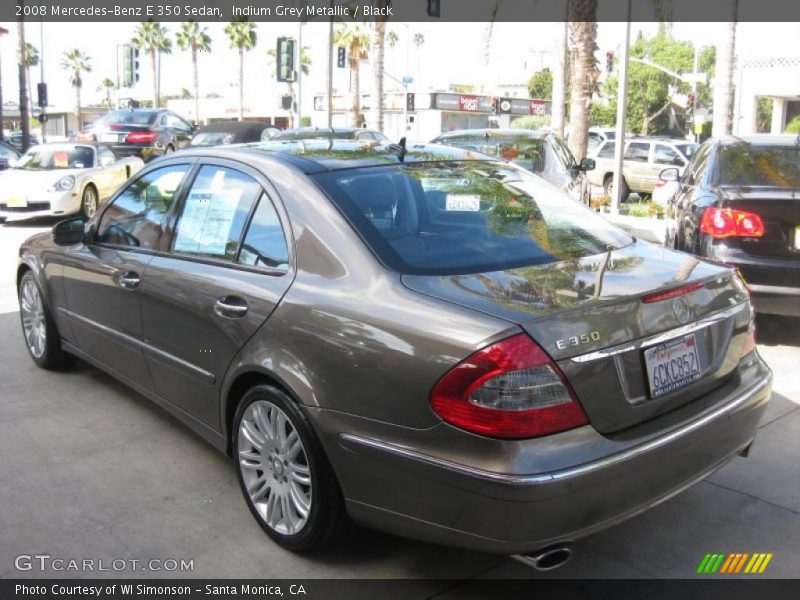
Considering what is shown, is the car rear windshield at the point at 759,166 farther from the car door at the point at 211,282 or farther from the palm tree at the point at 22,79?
the palm tree at the point at 22,79

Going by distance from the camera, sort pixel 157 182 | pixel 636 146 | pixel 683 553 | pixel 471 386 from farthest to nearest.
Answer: pixel 636 146 → pixel 157 182 → pixel 683 553 → pixel 471 386

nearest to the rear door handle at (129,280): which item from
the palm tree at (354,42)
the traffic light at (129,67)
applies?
the traffic light at (129,67)

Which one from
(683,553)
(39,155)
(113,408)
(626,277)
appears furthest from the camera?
(39,155)

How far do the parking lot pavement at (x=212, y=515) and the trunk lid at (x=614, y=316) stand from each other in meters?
0.51

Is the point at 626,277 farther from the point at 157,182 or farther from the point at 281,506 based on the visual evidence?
the point at 157,182

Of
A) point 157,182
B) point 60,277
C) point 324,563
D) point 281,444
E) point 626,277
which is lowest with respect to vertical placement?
point 324,563

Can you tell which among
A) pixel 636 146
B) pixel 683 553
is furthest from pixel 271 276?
pixel 636 146

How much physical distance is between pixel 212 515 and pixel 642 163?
61.1 feet

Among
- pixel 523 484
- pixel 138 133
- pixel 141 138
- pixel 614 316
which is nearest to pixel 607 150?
pixel 141 138

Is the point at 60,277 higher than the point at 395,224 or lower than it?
lower

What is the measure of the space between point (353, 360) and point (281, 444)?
1.99ft

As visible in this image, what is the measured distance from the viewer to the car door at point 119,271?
168 inches

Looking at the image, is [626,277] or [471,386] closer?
[471,386]

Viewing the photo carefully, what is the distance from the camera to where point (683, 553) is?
3322mm
